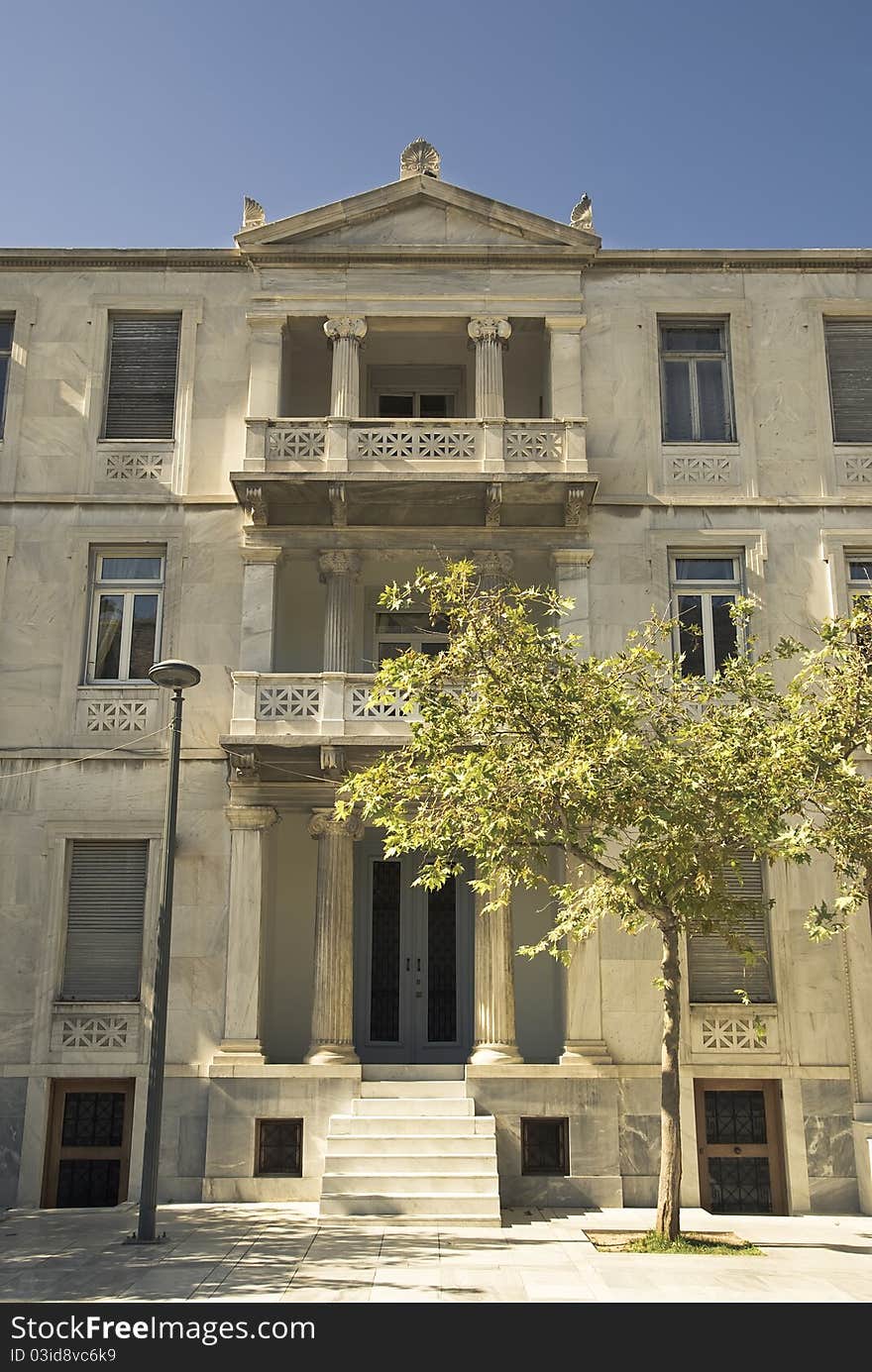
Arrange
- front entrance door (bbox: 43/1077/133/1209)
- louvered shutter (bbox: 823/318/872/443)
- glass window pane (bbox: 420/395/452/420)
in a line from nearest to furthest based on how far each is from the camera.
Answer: front entrance door (bbox: 43/1077/133/1209) < louvered shutter (bbox: 823/318/872/443) < glass window pane (bbox: 420/395/452/420)

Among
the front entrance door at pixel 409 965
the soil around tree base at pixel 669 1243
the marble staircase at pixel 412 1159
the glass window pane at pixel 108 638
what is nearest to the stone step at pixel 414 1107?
the marble staircase at pixel 412 1159

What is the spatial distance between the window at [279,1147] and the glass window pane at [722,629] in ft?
30.4

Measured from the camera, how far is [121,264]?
20.9 m

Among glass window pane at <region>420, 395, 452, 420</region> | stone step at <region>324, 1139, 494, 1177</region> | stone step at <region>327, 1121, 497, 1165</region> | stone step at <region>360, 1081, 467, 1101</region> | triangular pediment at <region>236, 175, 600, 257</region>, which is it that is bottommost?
stone step at <region>324, 1139, 494, 1177</region>

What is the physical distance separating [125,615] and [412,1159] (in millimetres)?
9247

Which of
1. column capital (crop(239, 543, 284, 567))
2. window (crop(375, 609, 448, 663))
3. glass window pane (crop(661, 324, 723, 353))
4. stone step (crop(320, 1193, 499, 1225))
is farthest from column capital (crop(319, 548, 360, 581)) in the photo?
stone step (crop(320, 1193, 499, 1225))

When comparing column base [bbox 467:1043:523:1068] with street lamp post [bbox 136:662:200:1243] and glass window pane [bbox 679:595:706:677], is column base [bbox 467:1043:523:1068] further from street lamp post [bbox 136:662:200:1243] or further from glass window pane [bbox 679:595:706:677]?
glass window pane [bbox 679:595:706:677]

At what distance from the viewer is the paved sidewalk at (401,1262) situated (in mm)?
11547

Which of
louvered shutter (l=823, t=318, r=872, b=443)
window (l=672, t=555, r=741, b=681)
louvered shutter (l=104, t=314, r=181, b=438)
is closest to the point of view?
window (l=672, t=555, r=741, b=681)

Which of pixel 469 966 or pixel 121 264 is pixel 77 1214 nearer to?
pixel 469 966

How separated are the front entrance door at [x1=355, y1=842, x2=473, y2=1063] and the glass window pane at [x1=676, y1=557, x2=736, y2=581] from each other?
6.06 m

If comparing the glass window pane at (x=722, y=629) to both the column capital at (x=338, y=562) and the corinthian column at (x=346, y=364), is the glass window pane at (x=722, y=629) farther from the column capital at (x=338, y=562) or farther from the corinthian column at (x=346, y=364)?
the corinthian column at (x=346, y=364)

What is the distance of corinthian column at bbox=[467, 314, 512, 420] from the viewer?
1970cm

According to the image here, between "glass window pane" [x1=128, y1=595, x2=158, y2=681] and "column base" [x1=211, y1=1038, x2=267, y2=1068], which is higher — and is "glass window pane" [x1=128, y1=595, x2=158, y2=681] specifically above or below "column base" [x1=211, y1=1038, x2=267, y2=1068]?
above
